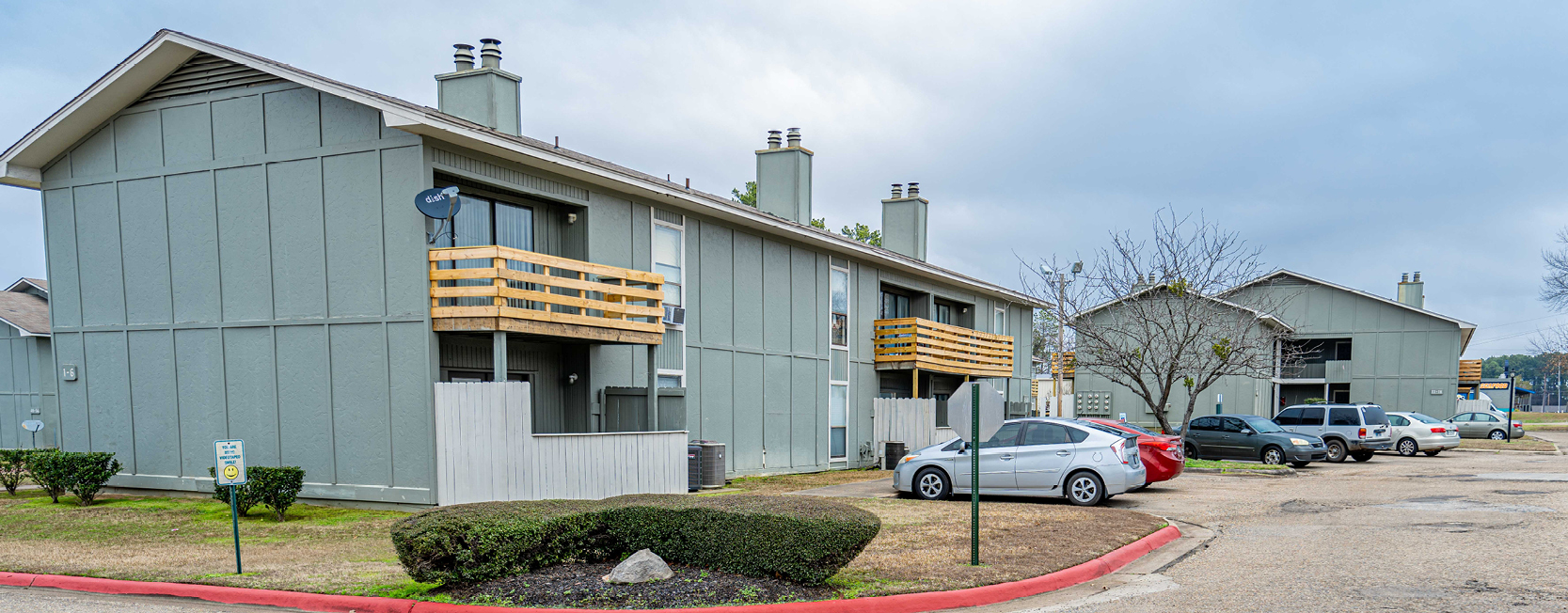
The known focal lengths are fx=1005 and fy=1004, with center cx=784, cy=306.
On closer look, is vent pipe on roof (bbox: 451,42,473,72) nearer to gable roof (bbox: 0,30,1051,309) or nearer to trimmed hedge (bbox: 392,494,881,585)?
gable roof (bbox: 0,30,1051,309)

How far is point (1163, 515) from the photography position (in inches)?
560

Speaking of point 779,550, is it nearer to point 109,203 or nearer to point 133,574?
point 133,574

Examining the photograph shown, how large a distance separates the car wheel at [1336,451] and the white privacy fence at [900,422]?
10.6 m

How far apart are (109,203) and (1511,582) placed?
20.0 metres

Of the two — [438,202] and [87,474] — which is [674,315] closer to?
[438,202]

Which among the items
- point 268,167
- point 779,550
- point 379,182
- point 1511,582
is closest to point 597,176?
point 379,182

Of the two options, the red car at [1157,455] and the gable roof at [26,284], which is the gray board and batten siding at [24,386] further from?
the red car at [1157,455]

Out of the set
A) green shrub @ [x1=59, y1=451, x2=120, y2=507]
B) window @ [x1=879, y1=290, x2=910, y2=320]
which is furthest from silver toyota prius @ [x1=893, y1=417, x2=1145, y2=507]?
green shrub @ [x1=59, y1=451, x2=120, y2=507]

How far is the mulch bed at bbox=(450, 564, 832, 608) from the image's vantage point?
753 centimetres

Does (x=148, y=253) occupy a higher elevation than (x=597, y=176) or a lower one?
lower

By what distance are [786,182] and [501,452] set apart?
12797 millimetres

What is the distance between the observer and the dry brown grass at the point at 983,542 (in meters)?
8.79

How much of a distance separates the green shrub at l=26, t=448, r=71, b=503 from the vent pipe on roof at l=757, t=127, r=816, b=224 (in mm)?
15146

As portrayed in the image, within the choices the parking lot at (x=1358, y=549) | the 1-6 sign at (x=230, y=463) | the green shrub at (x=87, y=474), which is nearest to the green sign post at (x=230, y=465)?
the 1-6 sign at (x=230, y=463)
